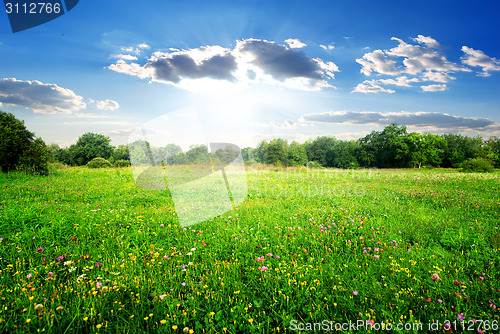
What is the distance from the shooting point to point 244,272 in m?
3.69

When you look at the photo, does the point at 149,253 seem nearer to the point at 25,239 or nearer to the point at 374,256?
the point at 25,239

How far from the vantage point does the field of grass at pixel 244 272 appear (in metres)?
2.63

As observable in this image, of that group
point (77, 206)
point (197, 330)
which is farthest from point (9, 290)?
point (77, 206)

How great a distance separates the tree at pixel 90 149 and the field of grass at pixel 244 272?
6754 centimetres

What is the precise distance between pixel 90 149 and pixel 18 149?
58.9m

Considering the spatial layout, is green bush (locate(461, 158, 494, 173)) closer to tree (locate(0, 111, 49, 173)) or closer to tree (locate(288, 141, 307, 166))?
tree (locate(288, 141, 307, 166))

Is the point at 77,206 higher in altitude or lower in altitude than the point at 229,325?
higher

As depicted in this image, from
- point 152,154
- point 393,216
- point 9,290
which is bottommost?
point 393,216

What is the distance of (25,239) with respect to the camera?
176 inches

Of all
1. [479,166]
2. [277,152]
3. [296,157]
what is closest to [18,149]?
[479,166]

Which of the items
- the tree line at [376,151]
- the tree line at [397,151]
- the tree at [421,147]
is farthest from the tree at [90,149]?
the tree at [421,147]

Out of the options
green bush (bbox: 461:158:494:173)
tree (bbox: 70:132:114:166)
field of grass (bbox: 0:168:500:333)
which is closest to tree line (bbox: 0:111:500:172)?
tree (bbox: 70:132:114:166)

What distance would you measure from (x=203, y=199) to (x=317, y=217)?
4674 mm

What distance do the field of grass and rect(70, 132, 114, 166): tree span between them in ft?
222
